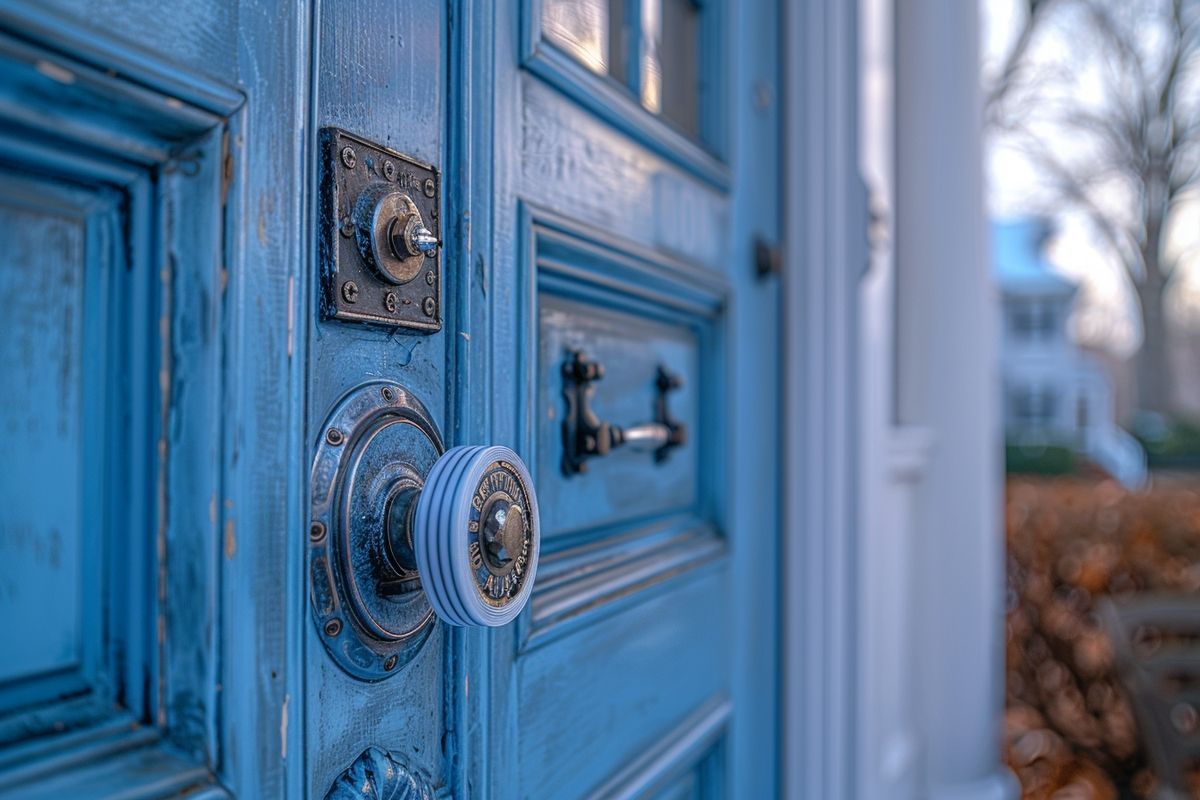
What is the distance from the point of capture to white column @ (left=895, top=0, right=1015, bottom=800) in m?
2.08

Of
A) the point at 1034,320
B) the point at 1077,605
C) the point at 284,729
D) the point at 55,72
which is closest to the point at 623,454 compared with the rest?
the point at 284,729

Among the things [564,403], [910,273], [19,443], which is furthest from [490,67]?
[910,273]

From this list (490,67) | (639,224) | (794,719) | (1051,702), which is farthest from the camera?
(1051,702)

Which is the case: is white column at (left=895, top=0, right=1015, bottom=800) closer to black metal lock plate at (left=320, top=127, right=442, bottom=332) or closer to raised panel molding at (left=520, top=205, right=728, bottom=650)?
raised panel molding at (left=520, top=205, right=728, bottom=650)

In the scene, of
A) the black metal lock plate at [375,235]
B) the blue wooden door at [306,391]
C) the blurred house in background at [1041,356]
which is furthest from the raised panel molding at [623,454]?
the blurred house in background at [1041,356]

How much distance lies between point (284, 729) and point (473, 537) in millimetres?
120

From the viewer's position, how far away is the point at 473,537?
0.43 m

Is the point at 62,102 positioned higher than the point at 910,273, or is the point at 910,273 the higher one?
the point at 910,273

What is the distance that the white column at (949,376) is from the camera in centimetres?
208

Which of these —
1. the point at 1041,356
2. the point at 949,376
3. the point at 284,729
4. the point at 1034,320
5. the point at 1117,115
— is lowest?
the point at 284,729

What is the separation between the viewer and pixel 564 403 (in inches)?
27.6

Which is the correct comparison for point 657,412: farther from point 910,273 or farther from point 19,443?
point 910,273

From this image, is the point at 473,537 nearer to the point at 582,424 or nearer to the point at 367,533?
the point at 367,533

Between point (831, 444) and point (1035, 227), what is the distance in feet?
58.0
